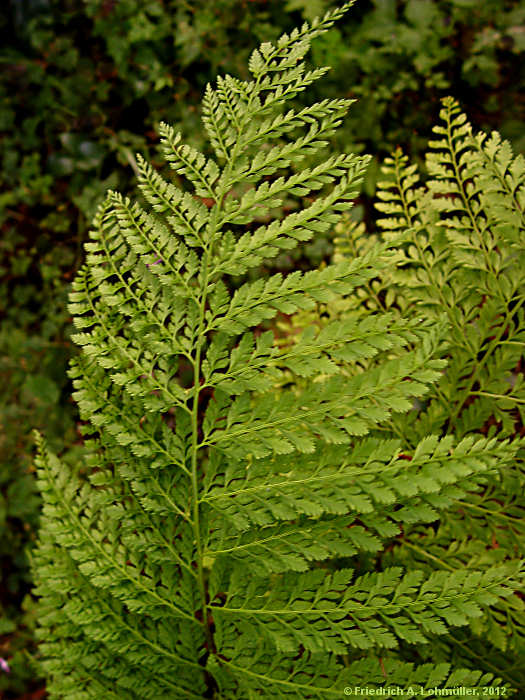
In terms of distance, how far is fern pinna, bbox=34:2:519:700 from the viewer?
818 mm

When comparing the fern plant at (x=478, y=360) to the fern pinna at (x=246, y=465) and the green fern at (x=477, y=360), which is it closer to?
the green fern at (x=477, y=360)

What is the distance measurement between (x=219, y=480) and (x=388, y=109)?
172 cm

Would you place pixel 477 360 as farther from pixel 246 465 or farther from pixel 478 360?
pixel 246 465

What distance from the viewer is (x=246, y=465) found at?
36.4 inches

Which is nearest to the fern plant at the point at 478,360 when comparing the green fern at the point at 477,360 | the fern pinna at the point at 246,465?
the green fern at the point at 477,360

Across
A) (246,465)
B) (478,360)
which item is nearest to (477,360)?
(478,360)

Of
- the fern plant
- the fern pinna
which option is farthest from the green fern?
the fern pinna

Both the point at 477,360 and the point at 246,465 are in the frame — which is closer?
the point at 246,465

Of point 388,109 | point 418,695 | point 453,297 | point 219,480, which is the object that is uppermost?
point 388,109

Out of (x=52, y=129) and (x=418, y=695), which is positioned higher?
(x=52, y=129)

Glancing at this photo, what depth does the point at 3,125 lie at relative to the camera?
2.63m

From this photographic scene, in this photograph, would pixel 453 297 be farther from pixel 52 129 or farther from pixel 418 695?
pixel 52 129

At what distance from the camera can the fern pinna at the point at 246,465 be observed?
818 mm

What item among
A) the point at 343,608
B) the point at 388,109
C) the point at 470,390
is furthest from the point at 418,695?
the point at 388,109
